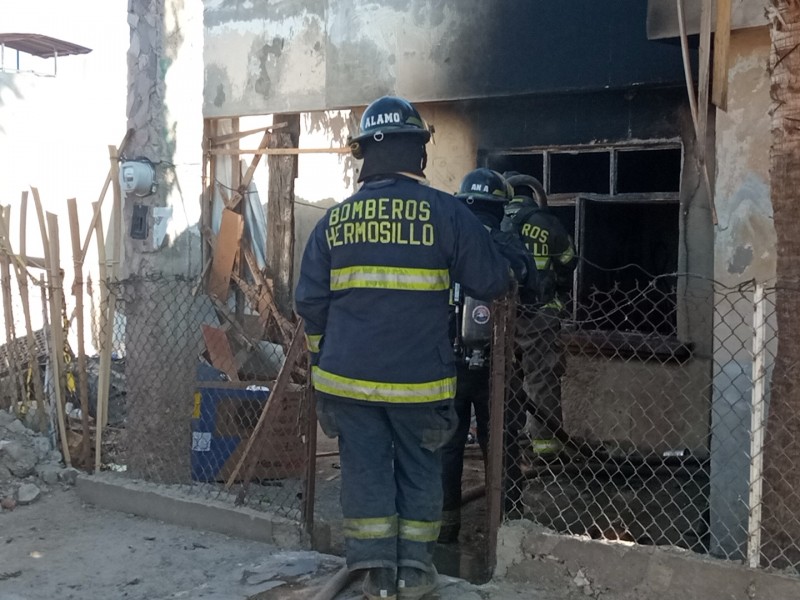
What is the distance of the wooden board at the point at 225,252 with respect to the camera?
32.6 feet

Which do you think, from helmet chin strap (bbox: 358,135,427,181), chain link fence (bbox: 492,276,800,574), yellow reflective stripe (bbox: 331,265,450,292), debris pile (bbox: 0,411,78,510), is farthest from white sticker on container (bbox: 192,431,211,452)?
helmet chin strap (bbox: 358,135,427,181)

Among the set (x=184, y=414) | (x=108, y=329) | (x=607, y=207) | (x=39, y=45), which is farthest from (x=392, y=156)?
(x=39, y=45)

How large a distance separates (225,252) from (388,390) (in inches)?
264

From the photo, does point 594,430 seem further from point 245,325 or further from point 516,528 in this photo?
point 245,325

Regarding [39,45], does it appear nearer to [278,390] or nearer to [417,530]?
[278,390]

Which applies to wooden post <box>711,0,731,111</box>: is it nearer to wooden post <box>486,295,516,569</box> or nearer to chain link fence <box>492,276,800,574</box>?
chain link fence <box>492,276,800,574</box>

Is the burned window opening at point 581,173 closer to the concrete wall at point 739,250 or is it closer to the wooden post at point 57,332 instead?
the concrete wall at point 739,250

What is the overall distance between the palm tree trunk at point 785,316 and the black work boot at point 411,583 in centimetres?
136

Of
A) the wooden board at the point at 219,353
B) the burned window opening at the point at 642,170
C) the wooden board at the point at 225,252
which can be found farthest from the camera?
the wooden board at the point at 225,252

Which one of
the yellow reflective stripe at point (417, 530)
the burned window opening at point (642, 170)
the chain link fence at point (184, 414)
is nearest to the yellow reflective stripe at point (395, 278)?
the yellow reflective stripe at point (417, 530)

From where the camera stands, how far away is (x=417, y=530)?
3740 millimetres

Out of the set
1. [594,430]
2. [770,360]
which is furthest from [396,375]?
[594,430]

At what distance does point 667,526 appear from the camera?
5.44 metres

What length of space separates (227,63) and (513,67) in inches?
146
